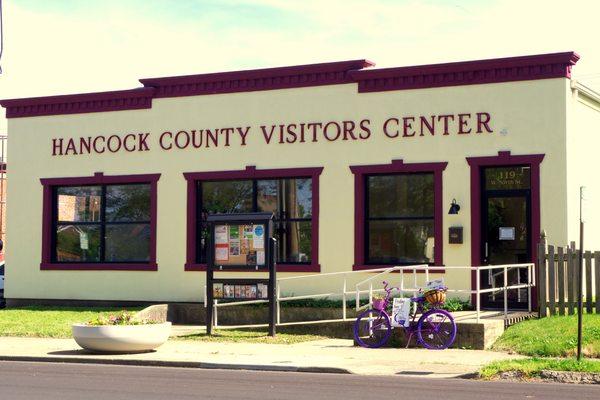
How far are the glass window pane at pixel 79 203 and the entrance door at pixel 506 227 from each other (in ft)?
34.0

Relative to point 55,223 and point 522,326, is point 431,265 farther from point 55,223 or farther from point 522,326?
point 55,223

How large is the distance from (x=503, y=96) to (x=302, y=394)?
11.6m

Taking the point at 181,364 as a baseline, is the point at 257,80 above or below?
above

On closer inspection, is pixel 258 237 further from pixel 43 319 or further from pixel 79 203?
pixel 79 203

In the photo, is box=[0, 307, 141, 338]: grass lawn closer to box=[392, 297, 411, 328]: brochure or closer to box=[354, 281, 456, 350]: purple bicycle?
box=[354, 281, 456, 350]: purple bicycle

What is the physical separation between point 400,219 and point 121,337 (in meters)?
7.92

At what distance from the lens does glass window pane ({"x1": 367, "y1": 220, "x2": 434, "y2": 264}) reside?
23688 mm

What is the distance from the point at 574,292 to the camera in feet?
68.2

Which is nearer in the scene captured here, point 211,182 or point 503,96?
point 503,96

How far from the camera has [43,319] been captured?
965 inches

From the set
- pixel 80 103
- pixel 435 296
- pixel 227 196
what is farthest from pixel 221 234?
pixel 80 103

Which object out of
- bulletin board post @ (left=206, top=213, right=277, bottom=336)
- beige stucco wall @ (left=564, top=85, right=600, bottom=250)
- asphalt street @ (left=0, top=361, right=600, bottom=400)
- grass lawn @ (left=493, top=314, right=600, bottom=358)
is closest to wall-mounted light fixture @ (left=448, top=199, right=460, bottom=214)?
beige stucco wall @ (left=564, top=85, right=600, bottom=250)

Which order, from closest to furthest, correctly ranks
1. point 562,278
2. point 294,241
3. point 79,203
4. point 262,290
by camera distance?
point 562,278 → point 262,290 → point 294,241 → point 79,203

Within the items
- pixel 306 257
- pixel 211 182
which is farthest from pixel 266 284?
pixel 211 182
